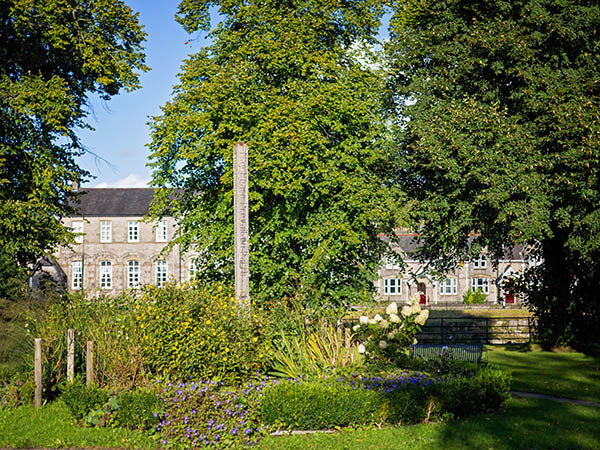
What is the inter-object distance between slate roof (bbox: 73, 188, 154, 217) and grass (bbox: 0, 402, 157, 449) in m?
47.4

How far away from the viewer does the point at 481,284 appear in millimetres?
60531

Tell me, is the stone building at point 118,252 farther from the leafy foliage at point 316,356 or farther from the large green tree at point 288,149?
the leafy foliage at point 316,356

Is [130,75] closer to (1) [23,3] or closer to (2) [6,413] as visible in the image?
(1) [23,3]

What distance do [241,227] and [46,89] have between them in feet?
37.5

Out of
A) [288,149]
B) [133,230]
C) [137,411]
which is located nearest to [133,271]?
[133,230]

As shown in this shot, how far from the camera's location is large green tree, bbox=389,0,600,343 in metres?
18.3

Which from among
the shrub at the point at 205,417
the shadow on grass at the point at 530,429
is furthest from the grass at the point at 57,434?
the shadow on grass at the point at 530,429

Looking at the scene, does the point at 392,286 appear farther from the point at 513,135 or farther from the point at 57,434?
the point at 57,434

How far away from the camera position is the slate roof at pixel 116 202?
5678 cm

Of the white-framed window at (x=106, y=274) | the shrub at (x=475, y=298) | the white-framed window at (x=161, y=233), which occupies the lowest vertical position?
the shrub at (x=475, y=298)

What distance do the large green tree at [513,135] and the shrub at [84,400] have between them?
508 inches

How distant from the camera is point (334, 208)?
66.7 ft

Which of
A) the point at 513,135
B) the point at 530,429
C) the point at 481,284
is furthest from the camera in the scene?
the point at 481,284

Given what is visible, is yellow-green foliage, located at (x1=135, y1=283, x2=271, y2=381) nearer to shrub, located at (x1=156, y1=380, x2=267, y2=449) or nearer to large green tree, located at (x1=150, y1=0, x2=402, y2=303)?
shrub, located at (x1=156, y1=380, x2=267, y2=449)
